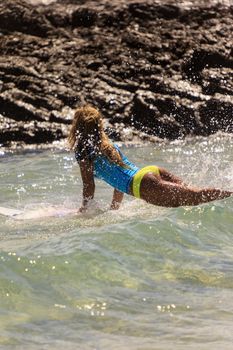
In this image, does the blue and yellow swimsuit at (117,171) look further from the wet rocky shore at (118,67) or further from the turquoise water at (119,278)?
the wet rocky shore at (118,67)

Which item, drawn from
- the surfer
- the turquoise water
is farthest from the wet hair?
the turquoise water

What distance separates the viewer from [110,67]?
14.4 m

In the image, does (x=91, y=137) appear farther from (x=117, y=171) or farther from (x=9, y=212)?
(x=9, y=212)

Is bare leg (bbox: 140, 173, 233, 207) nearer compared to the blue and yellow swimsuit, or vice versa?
bare leg (bbox: 140, 173, 233, 207)

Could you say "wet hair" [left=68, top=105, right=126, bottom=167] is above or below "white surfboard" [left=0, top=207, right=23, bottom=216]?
above

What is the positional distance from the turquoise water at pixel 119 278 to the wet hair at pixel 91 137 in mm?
551

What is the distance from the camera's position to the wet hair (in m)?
7.75

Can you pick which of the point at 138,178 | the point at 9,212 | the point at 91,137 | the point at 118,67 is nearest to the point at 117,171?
the point at 138,178

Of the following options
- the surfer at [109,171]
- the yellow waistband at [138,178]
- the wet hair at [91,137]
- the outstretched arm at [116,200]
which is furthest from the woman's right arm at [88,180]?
the yellow waistband at [138,178]

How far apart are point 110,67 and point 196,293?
9802 mm

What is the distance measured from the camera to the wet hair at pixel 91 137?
775cm

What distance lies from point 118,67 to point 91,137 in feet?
22.3

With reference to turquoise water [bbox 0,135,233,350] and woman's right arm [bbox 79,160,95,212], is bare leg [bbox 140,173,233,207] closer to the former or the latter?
turquoise water [bbox 0,135,233,350]

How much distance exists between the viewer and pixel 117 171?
7785 mm
